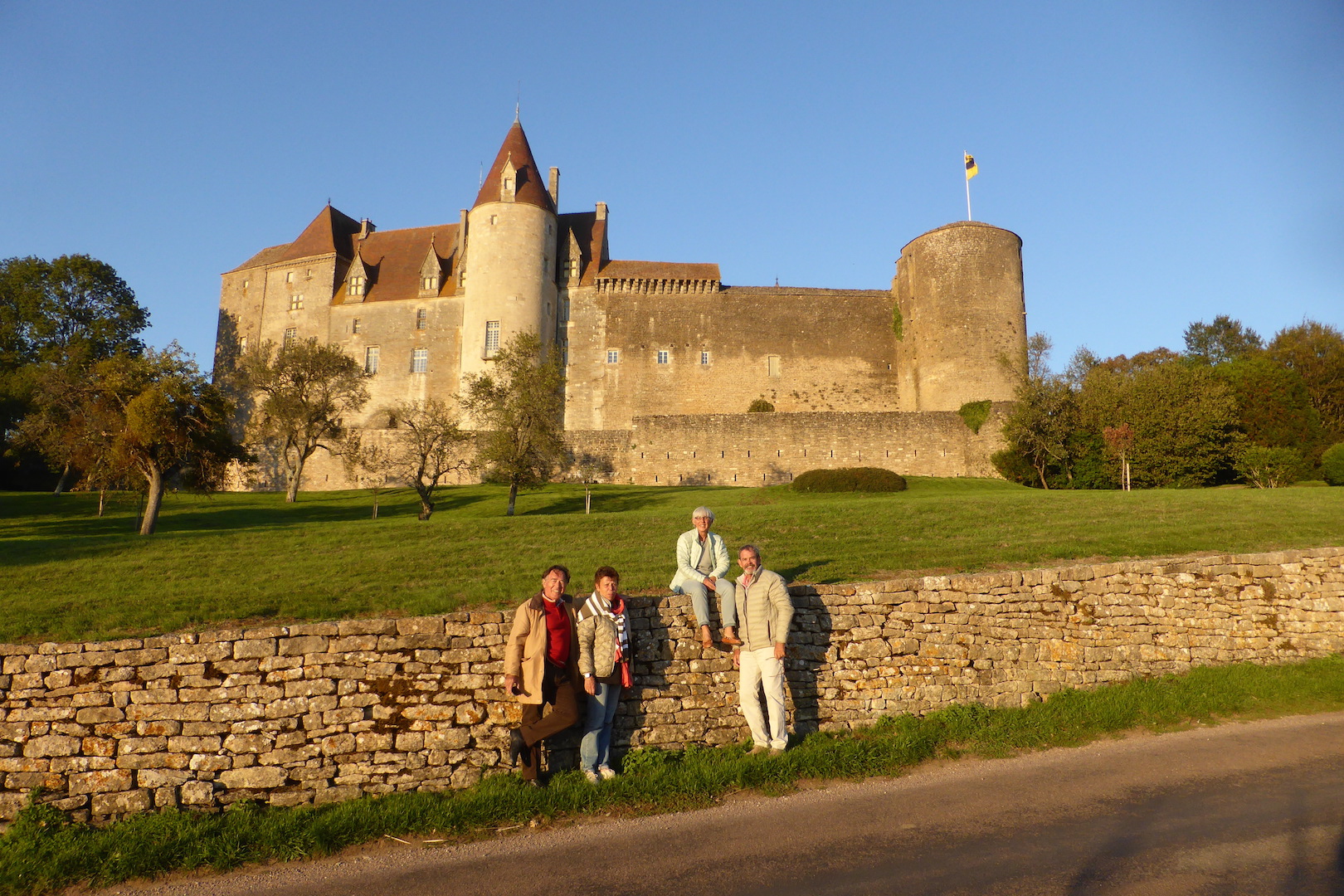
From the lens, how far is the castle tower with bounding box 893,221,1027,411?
43.9 metres

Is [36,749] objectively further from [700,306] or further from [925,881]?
[700,306]

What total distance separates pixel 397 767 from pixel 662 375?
45.0 meters

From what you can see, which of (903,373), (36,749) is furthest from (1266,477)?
(36,749)

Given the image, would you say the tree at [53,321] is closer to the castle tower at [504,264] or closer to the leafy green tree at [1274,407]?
the castle tower at [504,264]

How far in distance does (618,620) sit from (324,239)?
2149 inches

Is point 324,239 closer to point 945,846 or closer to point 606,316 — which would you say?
point 606,316

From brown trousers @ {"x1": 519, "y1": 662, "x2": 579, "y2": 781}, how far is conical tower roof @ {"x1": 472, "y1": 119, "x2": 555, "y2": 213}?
4591 centimetres

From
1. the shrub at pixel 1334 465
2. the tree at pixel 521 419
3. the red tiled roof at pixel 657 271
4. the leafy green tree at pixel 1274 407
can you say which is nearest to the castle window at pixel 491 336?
Result: the red tiled roof at pixel 657 271

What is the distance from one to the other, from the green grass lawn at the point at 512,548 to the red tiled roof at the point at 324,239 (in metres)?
32.2

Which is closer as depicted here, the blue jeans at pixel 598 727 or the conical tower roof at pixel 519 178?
the blue jeans at pixel 598 727

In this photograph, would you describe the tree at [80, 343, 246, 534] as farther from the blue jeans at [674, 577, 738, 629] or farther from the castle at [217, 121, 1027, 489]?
the castle at [217, 121, 1027, 489]

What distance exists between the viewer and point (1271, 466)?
31062 millimetres

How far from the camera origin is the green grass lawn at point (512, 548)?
393 inches

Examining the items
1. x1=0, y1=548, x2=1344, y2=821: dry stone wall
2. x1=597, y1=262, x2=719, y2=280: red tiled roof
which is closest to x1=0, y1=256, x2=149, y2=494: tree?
x1=597, y1=262, x2=719, y2=280: red tiled roof
